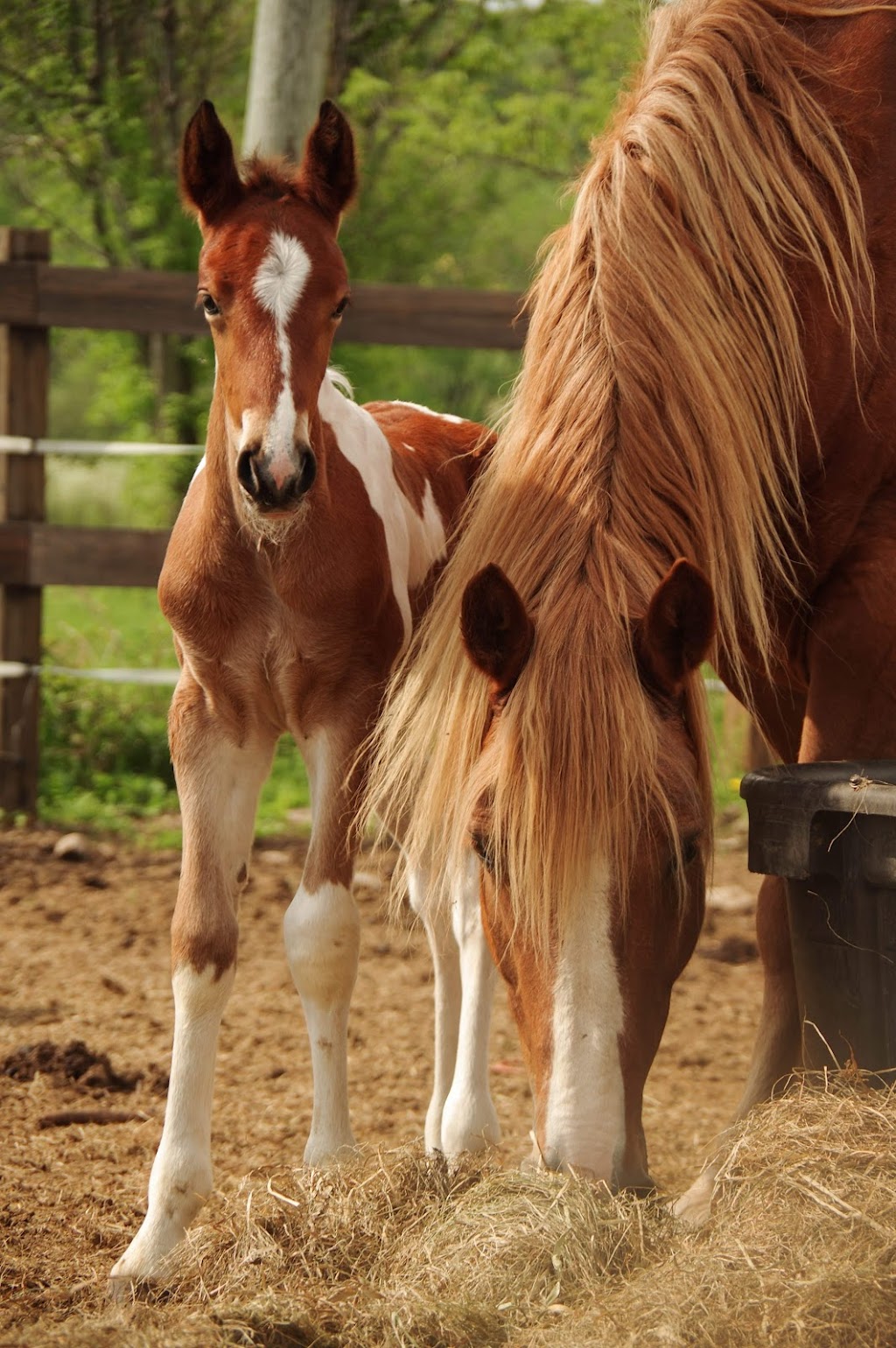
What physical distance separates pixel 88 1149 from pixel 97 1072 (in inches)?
17.2

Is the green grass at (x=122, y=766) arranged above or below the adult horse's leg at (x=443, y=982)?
above

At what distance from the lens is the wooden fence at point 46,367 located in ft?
19.5

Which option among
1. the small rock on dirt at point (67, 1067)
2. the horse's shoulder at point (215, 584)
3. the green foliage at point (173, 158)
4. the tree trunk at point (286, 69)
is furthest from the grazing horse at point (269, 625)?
the tree trunk at point (286, 69)

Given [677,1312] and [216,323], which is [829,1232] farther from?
[216,323]

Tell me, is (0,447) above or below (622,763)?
above

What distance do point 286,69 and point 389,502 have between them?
4.03 m

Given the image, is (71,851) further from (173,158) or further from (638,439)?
(173,158)

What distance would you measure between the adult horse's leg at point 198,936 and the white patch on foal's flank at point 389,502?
0.45 meters

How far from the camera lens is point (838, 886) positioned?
221 cm

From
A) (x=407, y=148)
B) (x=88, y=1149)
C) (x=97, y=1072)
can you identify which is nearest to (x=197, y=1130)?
(x=88, y=1149)

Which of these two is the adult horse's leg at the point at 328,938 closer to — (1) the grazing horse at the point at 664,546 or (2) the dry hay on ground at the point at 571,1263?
(1) the grazing horse at the point at 664,546

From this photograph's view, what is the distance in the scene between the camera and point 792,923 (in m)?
2.33

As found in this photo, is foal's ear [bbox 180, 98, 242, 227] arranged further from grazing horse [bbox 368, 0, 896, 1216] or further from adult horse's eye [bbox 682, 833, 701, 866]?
adult horse's eye [bbox 682, 833, 701, 866]

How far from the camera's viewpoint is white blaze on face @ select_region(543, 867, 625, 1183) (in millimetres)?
1858
